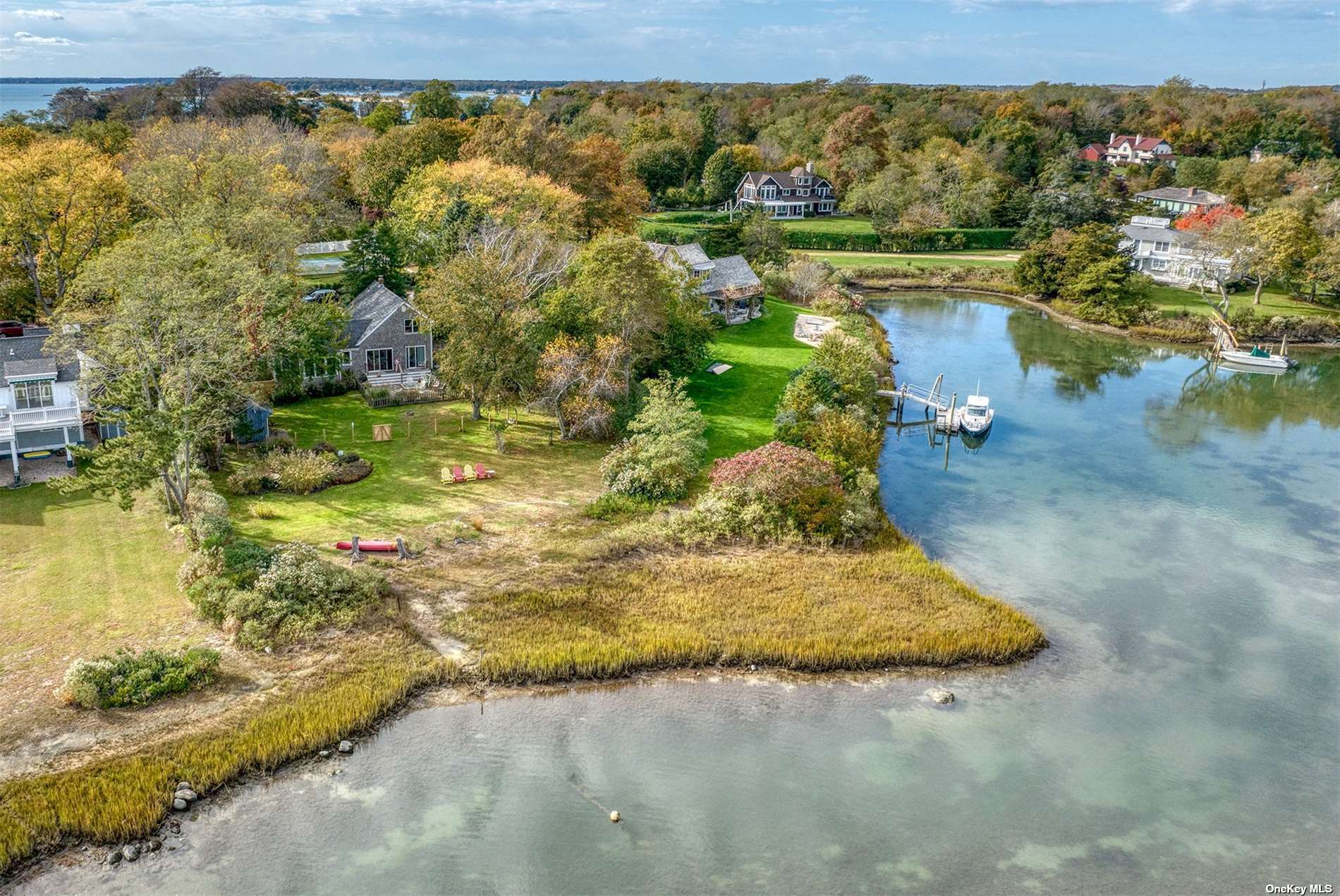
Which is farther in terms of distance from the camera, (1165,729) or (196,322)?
(196,322)

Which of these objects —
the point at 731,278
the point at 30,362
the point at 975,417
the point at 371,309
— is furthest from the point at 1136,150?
the point at 30,362

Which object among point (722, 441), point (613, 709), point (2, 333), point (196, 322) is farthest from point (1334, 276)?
point (2, 333)

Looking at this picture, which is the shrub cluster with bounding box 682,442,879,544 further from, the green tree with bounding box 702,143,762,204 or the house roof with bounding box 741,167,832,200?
the house roof with bounding box 741,167,832,200

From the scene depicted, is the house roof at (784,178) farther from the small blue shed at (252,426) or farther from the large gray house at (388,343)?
the small blue shed at (252,426)

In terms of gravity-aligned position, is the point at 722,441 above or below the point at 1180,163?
below

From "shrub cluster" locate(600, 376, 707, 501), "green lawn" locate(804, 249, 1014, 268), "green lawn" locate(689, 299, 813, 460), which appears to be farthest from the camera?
"green lawn" locate(804, 249, 1014, 268)

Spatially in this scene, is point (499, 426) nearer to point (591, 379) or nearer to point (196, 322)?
point (591, 379)

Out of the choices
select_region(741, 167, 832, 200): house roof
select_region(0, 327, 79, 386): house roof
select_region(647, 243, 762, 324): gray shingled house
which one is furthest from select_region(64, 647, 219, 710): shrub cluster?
select_region(741, 167, 832, 200): house roof
